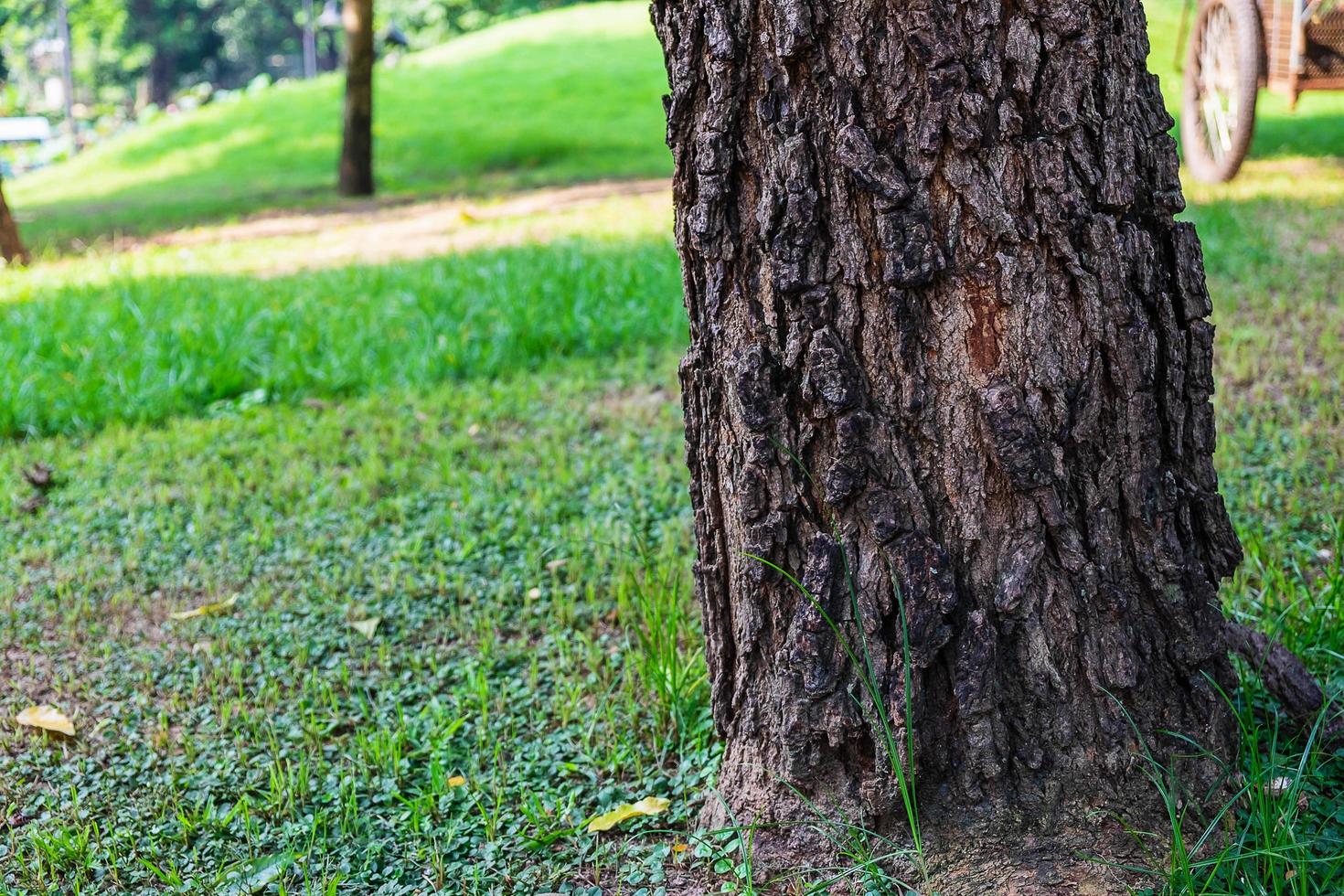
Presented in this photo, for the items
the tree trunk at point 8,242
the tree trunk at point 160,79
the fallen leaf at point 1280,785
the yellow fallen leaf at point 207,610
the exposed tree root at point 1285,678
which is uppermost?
the tree trunk at point 160,79

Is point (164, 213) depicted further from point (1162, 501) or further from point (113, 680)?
point (1162, 501)

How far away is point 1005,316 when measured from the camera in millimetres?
1729

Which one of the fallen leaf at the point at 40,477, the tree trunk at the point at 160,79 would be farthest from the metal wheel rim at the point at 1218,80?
the tree trunk at the point at 160,79

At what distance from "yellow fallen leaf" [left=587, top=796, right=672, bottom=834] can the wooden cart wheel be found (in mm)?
6977

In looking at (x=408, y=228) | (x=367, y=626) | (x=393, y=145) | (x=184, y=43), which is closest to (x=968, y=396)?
A: (x=367, y=626)

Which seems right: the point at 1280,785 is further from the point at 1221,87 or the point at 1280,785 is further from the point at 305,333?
the point at 1221,87

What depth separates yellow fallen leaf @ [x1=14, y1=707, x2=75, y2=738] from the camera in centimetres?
251

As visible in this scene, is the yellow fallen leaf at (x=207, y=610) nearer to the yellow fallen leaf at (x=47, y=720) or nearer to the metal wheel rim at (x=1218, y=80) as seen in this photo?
the yellow fallen leaf at (x=47, y=720)

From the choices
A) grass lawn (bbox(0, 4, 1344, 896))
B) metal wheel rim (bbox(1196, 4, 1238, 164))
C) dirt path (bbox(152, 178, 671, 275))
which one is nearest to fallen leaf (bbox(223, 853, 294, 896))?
grass lawn (bbox(0, 4, 1344, 896))

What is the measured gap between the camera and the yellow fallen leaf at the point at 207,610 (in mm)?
3076

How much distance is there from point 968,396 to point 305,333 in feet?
15.1

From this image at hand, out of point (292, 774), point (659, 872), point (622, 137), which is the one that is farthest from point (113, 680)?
point (622, 137)

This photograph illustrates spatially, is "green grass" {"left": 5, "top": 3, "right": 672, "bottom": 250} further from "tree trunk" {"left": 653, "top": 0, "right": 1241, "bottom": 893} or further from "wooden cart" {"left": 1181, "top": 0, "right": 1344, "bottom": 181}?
"tree trunk" {"left": 653, "top": 0, "right": 1241, "bottom": 893}

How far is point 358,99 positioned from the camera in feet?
36.9
